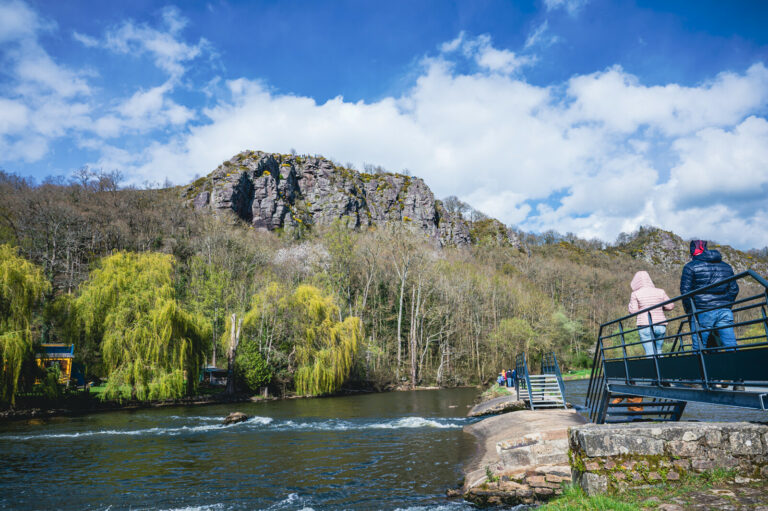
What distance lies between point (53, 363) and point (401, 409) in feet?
71.0

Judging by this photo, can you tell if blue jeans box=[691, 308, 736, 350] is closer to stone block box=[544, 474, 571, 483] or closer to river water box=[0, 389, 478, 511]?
stone block box=[544, 474, 571, 483]

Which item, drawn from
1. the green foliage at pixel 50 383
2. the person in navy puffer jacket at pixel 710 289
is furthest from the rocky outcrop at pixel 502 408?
the green foliage at pixel 50 383

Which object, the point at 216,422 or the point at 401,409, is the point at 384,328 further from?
the point at 216,422

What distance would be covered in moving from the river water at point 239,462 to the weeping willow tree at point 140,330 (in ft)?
14.7

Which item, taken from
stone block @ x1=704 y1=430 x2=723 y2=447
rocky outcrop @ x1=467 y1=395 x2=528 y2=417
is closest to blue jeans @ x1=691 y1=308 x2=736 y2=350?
stone block @ x1=704 y1=430 x2=723 y2=447

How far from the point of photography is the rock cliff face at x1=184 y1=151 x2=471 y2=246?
9312 centimetres

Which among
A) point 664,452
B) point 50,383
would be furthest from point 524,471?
point 50,383

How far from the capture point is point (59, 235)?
151 ft

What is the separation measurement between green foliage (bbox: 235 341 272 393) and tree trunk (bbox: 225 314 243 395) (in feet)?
1.32

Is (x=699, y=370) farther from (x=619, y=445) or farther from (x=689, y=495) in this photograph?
(x=689, y=495)

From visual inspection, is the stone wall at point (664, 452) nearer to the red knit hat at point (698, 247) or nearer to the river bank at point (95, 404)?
the red knit hat at point (698, 247)

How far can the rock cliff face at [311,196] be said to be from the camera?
306 feet

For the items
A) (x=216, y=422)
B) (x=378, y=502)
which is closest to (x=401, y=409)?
(x=216, y=422)

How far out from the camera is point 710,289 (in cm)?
683
